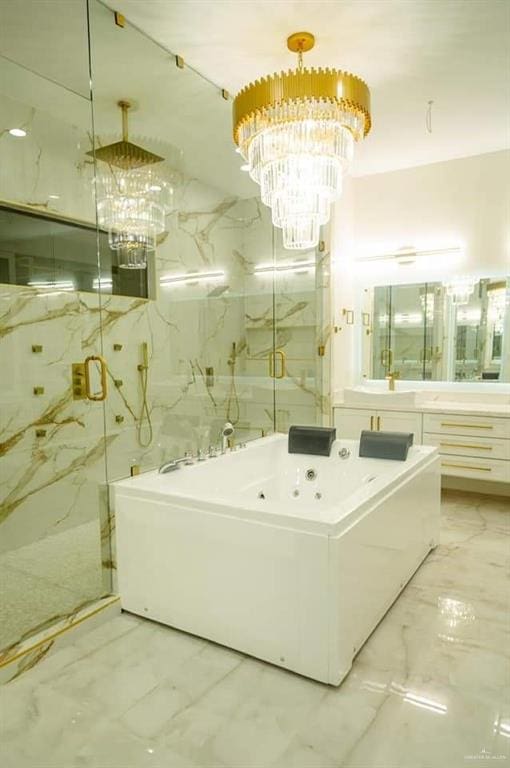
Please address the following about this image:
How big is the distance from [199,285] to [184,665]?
2399 millimetres

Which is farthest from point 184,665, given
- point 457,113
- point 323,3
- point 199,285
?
point 457,113

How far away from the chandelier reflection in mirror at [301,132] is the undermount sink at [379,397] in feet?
7.06

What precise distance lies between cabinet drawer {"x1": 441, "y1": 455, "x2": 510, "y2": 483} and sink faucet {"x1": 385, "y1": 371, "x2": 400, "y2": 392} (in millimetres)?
863

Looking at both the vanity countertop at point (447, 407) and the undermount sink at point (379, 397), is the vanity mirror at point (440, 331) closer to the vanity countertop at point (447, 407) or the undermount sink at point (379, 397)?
the vanity countertop at point (447, 407)

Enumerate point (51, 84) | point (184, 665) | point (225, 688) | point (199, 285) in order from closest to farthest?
point (225, 688), point (184, 665), point (51, 84), point (199, 285)

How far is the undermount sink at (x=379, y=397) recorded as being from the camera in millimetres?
3986

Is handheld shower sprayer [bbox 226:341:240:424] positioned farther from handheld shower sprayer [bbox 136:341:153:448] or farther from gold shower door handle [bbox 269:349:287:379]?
handheld shower sprayer [bbox 136:341:153:448]

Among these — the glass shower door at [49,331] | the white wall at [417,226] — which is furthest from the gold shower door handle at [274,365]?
the glass shower door at [49,331]

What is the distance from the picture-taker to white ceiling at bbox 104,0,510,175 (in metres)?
2.29

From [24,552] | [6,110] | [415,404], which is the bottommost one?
[24,552]

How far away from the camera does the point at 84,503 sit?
2488 mm

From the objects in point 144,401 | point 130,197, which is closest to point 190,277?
point 130,197

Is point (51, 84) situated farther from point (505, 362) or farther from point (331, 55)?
A: point (505, 362)

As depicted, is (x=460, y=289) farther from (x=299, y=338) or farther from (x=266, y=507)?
(x=266, y=507)
